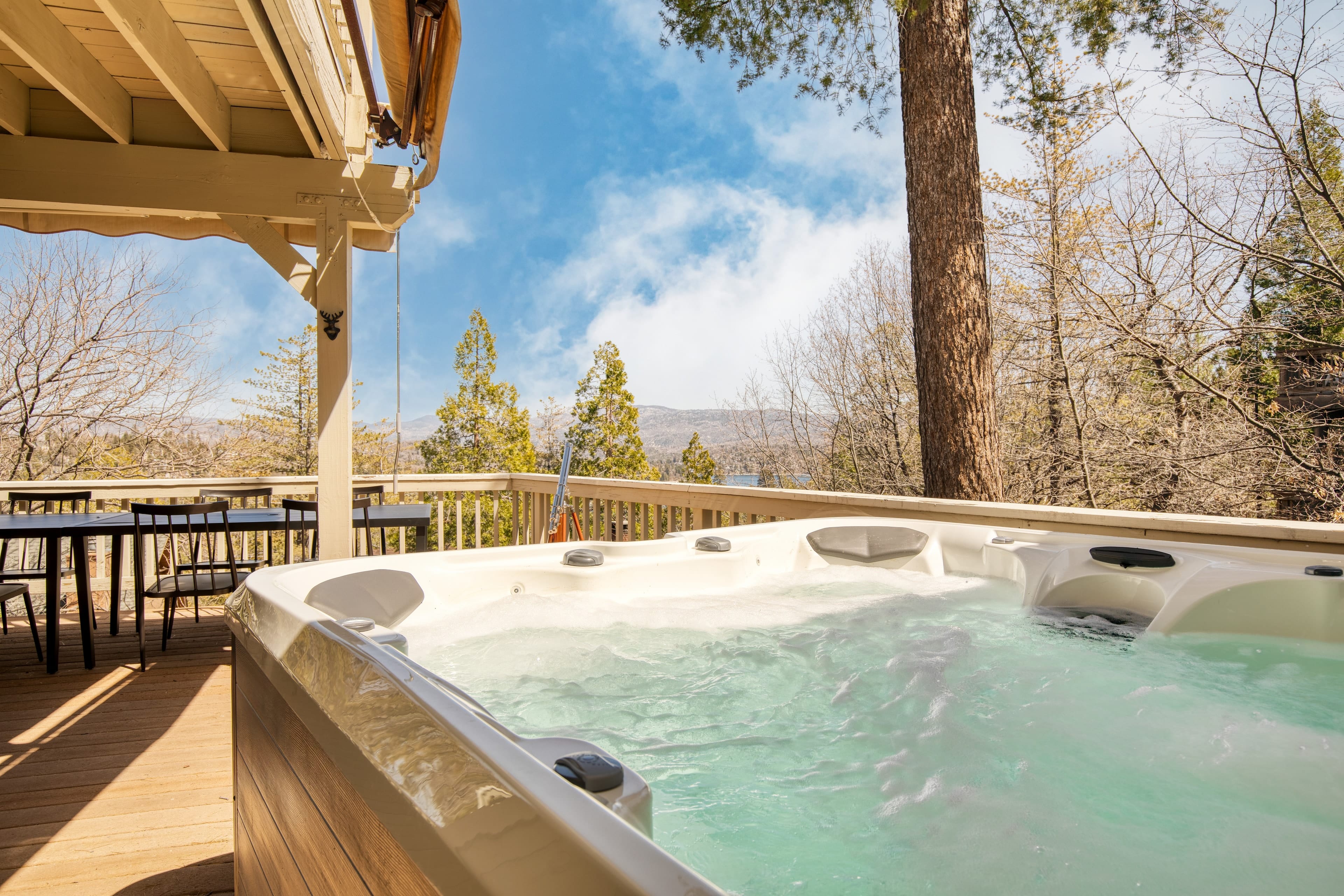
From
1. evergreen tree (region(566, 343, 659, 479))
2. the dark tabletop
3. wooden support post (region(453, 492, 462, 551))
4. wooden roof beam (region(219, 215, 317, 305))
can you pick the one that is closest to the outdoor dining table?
the dark tabletop

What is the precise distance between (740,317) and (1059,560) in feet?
109

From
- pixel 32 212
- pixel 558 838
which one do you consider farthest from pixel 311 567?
pixel 32 212

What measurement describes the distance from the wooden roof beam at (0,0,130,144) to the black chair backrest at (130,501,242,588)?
1.58 meters

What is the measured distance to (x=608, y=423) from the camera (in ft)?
55.7

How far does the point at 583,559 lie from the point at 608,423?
14839 mm

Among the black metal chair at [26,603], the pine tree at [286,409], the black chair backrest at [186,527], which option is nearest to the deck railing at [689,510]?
the black metal chair at [26,603]

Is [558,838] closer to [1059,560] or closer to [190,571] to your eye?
[1059,560]

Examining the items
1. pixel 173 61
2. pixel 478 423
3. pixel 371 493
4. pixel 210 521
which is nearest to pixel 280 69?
pixel 173 61

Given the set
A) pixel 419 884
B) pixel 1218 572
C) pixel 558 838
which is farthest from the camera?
pixel 1218 572

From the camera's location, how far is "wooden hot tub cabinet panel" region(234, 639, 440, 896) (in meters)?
0.71

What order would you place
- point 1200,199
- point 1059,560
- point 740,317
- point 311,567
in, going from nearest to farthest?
point 311,567 → point 1059,560 → point 1200,199 → point 740,317

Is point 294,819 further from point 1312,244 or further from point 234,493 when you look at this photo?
point 1312,244

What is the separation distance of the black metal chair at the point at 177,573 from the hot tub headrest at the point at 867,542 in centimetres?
256

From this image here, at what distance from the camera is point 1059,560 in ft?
7.57
